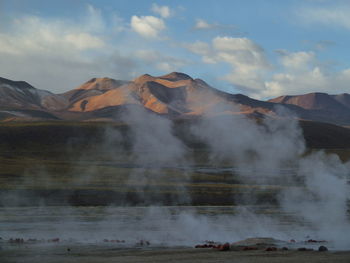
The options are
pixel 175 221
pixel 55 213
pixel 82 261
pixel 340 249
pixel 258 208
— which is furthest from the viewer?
pixel 258 208

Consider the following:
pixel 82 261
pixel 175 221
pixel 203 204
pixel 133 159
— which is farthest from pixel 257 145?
pixel 82 261

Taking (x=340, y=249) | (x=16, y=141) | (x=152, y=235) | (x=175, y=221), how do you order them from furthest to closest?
1. (x=16, y=141)
2. (x=175, y=221)
3. (x=152, y=235)
4. (x=340, y=249)

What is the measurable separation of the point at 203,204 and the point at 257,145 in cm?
4829

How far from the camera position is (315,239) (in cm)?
4338

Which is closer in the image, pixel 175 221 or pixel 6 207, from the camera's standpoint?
pixel 175 221

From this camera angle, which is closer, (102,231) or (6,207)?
(102,231)

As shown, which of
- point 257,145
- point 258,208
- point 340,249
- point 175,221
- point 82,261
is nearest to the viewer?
point 82,261

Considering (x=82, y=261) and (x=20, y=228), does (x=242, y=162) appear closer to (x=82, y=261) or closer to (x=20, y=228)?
(x=20, y=228)

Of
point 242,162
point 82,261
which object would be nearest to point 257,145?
point 242,162

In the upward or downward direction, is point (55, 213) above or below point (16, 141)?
below

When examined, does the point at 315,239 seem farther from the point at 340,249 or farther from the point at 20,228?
the point at 20,228

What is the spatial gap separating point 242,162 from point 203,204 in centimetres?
4923

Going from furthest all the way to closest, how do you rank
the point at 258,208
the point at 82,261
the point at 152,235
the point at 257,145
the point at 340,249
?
the point at 257,145, the point at 258,208, the point at 152,235, the point at 340,249, the point at 82,261

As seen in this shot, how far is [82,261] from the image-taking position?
98.6 feet
